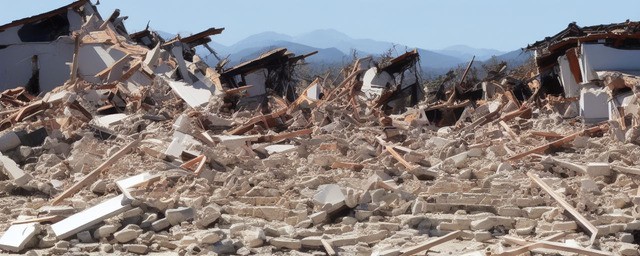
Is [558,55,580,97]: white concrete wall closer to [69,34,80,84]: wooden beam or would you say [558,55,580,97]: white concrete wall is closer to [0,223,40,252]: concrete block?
[69,34,80,84]: wooden beam

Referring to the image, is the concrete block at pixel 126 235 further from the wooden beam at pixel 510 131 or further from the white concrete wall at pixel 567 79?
the white concrete wall at pixel 567 79

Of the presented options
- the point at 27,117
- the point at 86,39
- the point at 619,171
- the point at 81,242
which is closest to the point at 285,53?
the point at 86,39

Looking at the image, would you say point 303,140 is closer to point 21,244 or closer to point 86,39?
point 21,244

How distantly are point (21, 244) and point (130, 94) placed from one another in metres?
9.12

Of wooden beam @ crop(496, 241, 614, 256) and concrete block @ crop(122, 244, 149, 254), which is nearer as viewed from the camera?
wooden beam @ crop(496, 241, 614, 256)

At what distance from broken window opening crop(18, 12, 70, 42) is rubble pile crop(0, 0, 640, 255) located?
0.04 metres

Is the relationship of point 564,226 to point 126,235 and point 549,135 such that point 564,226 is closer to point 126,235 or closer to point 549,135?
point 126,235

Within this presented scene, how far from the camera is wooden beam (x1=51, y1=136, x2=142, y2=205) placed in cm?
928

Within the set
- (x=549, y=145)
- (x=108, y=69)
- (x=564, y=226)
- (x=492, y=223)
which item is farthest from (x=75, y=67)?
(x=564, y=226)

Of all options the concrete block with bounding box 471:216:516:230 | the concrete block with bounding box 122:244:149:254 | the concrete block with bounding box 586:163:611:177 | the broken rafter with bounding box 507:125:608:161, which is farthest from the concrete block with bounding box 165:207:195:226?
the broken rafter with bounding box 507:125:608:161

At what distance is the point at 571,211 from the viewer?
8055 millimetres

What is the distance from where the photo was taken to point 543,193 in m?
9.10

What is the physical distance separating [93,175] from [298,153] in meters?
3.43

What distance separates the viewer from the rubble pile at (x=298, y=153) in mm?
7727
